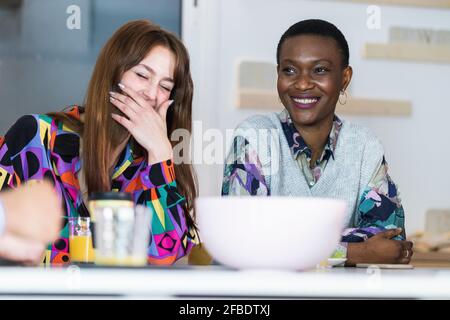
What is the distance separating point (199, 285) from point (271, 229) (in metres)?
0.11

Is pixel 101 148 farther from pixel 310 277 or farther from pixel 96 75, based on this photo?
pixel 310 277

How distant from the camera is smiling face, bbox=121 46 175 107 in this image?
1.80 m

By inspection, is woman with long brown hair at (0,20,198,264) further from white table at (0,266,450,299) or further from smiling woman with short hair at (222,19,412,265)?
white table at (0,266,450,299)

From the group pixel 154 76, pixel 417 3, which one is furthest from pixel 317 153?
pixel 417 3

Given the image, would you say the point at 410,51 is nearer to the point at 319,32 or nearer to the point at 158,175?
the point at 319,32

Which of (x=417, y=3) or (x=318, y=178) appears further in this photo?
(x=417, y=3)

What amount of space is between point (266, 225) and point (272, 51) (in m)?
1.86

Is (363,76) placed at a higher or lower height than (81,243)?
higher

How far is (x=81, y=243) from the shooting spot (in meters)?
1.10

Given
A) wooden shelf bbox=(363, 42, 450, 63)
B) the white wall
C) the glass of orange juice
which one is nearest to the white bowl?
the glass of orange juice

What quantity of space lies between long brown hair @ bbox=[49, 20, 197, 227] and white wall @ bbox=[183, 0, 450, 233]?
0.66 metres

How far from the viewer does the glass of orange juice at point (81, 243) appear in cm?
109

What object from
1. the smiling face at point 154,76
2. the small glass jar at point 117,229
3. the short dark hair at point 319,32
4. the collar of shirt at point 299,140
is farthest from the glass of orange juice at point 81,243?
the short dark hair at point 319,32
